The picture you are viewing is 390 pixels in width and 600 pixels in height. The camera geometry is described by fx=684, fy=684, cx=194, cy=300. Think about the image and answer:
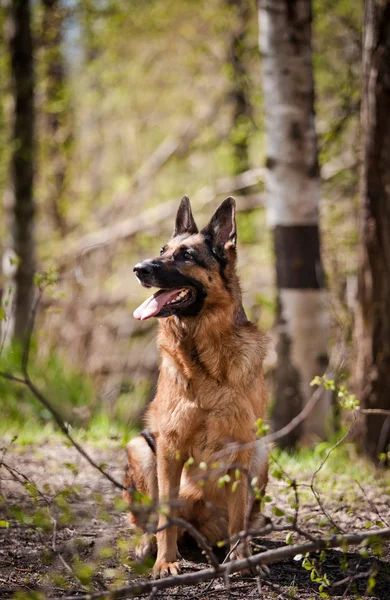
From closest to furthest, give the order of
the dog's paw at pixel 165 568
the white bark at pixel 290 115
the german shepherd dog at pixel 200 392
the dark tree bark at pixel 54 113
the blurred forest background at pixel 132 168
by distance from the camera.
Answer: the dog's paw at pixel 165 568
the german shepherd dog at pixel 200 392
the white bark at pixel 290 115
the blurred forest background at pixel 132 168
the dark tree bark at pixel 54 113

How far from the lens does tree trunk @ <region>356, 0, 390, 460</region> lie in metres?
6.11

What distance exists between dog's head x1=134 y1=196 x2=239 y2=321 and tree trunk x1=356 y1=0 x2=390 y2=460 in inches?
86.2

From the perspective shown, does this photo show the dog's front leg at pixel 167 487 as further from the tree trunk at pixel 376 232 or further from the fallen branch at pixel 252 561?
the tree trunk at pixel 376 232

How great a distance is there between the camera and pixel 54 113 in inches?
527

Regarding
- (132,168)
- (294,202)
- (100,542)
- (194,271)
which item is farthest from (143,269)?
(132,168)

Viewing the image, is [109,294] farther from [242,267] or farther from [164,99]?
[164,99]

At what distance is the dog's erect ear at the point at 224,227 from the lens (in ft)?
14.5

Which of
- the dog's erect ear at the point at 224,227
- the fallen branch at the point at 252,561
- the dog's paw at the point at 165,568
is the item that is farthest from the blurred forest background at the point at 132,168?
the fallen branch at the point at 252,561

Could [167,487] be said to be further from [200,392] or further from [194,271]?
[194,271]

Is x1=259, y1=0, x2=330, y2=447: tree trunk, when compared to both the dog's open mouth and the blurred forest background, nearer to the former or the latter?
the blurred forest background

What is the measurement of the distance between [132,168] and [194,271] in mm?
12335

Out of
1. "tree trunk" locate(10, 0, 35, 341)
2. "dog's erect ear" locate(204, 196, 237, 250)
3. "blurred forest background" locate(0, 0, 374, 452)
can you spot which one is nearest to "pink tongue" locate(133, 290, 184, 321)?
"dog's erect ear" locate(204, 196, 237, 250)

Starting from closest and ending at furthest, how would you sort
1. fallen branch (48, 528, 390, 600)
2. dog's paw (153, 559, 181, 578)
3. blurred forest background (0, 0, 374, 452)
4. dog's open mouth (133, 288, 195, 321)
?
fallen branch (48, 528, 390, 600) → dog's paw (153, 559, 181, 578) → dog's open mouth (133, 288, 195, 321) → blurred forest background (0, 0, 374, 452)

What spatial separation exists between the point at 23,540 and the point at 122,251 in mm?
8625
